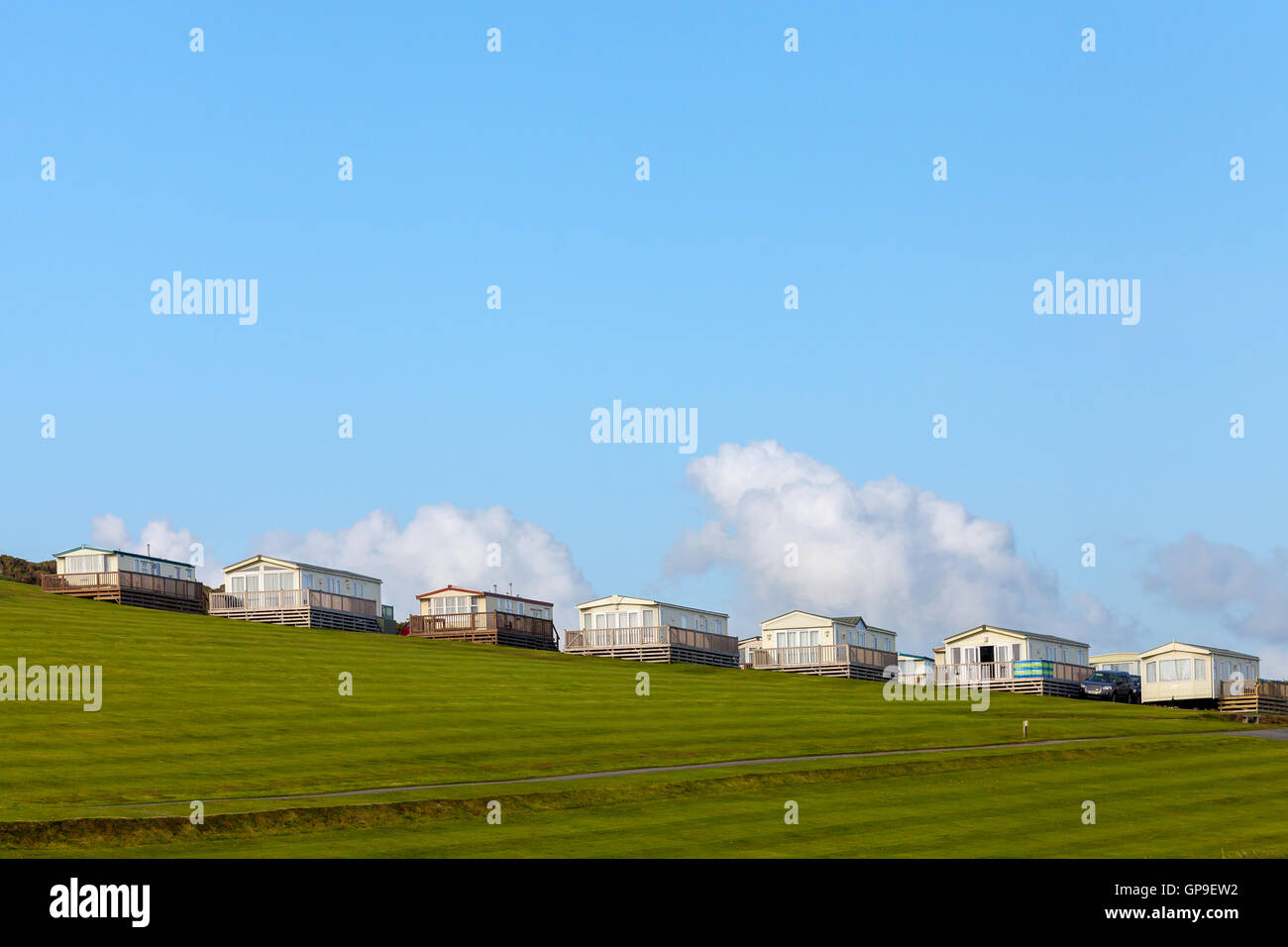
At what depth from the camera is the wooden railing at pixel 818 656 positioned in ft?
331

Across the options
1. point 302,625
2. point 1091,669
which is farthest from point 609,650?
point 1091,669

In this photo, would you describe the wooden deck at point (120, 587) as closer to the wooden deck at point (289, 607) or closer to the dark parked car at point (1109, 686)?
the wooden deck at point (289, 607)

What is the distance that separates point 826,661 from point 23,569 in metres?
79.6

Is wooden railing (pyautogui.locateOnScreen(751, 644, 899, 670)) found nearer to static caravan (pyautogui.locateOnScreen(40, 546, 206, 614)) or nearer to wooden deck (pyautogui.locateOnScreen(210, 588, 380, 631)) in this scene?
Answer: wooden deck (pyautogui.locateOnScreen(210, 588, 380, 631))

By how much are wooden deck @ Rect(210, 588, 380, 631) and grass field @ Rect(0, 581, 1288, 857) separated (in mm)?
13800

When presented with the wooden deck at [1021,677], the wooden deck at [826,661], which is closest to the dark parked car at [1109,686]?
the wooden deck at [1021,677]

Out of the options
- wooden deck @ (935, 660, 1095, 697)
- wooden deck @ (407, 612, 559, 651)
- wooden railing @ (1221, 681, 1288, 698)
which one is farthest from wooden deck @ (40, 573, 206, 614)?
wooden railing @ (1221, 681, 1288, 698)

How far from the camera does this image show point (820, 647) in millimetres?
101312

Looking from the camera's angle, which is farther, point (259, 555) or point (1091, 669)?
point (1091, 669)

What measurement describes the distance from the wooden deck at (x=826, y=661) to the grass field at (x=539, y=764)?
76.1 ft

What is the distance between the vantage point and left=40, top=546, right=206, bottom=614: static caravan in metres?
88.8
